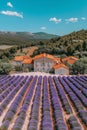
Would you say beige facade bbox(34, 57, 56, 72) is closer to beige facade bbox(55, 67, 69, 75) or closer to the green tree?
beige facade bbox(55, 67, 69, 75)

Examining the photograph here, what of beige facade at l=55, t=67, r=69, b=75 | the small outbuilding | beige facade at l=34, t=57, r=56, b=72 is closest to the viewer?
the small outbuilding

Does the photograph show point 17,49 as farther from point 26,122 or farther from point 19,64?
point 26,122

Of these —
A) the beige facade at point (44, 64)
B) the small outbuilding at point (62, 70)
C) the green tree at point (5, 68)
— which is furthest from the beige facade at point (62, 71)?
the green tree at point (5, 68)

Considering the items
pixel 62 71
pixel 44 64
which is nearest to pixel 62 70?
pixel 62 71

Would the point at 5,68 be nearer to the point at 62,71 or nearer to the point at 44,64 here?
the point at 44,64

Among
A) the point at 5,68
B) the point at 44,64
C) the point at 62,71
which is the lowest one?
the point at 62,71

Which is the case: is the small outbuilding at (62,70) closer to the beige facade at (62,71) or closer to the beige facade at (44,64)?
the beige facade at (62,71)

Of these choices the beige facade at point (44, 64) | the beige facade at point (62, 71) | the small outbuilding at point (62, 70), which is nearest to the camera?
the small outbuilding at point (62, 70)

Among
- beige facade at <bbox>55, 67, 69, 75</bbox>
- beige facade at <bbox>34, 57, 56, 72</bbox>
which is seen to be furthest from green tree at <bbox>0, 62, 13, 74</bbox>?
beige facade at <bbox>55, 67, 69, 75</bbox>
